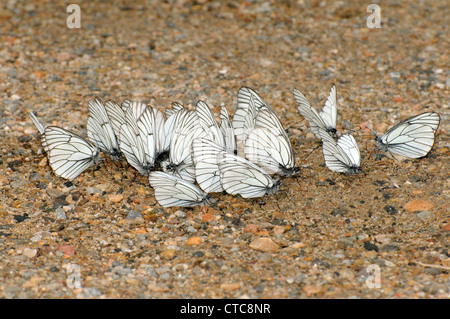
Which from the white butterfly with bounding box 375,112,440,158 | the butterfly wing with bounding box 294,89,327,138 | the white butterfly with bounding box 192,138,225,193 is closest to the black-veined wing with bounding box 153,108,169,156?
the white butterfly with bounding box 192,138,225,193

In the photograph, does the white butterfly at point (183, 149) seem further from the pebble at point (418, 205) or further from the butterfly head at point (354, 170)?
the pebble at point (418, 205)

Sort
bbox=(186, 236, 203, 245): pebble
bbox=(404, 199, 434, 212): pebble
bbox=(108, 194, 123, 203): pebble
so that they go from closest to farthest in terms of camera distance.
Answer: bbox=(186, 236, 203, 245): pebble < bbox=(404, 199, 434, 212): pebble < bbox=(108, 194, 123, 203): pebble

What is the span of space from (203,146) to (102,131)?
1.06m

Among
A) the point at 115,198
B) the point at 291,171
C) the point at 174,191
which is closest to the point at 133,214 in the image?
the point at 115,198

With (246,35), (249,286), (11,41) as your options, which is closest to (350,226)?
(249,286)

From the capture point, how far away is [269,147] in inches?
193

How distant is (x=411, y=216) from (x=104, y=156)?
2.90 metres

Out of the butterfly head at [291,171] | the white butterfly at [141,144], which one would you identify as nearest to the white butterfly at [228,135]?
the butterfly head at [291,171]

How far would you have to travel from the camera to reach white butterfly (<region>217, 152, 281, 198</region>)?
4523 mm

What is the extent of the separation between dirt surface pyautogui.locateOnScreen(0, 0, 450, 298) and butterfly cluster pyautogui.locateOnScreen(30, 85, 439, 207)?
0.15 metres

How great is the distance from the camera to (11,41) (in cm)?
726

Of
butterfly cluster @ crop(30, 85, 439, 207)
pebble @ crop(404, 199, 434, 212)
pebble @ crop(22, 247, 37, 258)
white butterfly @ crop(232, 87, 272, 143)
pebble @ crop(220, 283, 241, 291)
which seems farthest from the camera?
white butterfly @ crop(232, 87, 272, 143)

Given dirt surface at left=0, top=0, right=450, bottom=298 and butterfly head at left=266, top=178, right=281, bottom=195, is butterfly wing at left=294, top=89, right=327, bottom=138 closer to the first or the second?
dirt surface at left=0, top=0, right=450, bottom=298

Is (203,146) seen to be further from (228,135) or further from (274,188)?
(274,188)
